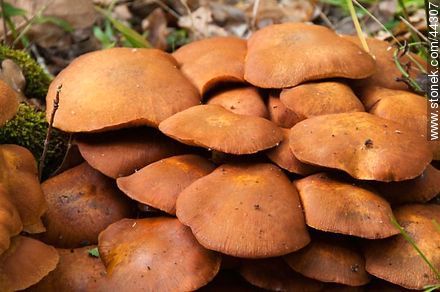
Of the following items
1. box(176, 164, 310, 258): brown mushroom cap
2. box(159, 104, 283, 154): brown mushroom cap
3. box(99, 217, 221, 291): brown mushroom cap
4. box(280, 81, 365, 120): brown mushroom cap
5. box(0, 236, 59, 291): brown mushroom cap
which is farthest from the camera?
box(280, 81, 365, 120): brown mushroom cap

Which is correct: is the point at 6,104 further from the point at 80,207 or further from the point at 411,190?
the point at 411,190

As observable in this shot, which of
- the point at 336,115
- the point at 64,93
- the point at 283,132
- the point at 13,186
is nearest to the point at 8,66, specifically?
the point at 64,93

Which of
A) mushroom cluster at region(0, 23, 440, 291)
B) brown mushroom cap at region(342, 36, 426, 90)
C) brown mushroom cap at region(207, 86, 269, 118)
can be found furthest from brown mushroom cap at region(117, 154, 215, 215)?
brown mushroom cap at region(342, 36, 426, 90)

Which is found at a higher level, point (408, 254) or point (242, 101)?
point (242, 101)

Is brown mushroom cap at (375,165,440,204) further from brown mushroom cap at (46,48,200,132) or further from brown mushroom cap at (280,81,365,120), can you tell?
brown mushroom cap at (46,48,200,132)

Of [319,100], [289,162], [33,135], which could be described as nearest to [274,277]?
[289,162]

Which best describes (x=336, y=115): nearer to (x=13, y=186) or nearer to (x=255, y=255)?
(x=255, y=255)

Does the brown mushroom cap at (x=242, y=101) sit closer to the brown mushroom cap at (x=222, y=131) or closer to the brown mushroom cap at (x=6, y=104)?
the brown mushroom cap at (x=222, y=131)
